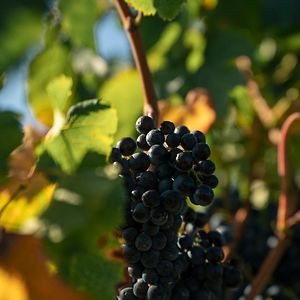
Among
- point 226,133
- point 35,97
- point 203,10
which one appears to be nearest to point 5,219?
point 35,97

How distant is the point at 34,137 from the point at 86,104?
36 centimetres

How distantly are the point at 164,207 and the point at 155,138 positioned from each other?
0.31ft

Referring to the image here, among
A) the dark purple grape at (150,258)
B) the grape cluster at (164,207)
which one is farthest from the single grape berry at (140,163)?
the dark purple grape at (150,258)

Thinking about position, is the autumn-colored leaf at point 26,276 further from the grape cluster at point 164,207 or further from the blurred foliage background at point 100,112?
the grape cluster at point 164,207

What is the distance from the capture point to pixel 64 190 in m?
0.67

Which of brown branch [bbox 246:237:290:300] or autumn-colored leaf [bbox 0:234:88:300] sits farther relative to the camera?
brown branch [bbox 246:237:290:300]

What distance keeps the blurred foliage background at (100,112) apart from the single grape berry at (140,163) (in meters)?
0.04

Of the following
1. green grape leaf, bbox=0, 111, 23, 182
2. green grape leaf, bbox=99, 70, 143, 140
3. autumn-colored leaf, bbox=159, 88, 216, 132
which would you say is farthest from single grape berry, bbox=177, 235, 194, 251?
green grape leaf, bbox=99, 70, 143, 140

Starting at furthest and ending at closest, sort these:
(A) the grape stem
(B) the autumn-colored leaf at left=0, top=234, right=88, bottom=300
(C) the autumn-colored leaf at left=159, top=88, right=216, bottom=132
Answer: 1. (C) the autumn-colored leaf at left=159, top=88, right=216, bottom=132
2. (A) the grape stem
3. (B) the autumn-colored leaf at left=0, top=234, right=88, bottom=300

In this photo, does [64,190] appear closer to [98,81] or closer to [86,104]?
[86,104]

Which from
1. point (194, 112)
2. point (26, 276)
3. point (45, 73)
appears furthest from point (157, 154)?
point (45, 73)

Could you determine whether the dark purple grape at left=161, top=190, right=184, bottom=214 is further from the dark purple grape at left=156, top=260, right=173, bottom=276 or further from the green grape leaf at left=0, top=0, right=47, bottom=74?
the green grape leaf at left=0, top=0, right=47, bottom=74

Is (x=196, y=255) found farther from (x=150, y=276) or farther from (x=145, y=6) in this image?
(x=145, y=6)

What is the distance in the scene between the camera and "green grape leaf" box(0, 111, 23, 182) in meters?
0.85
